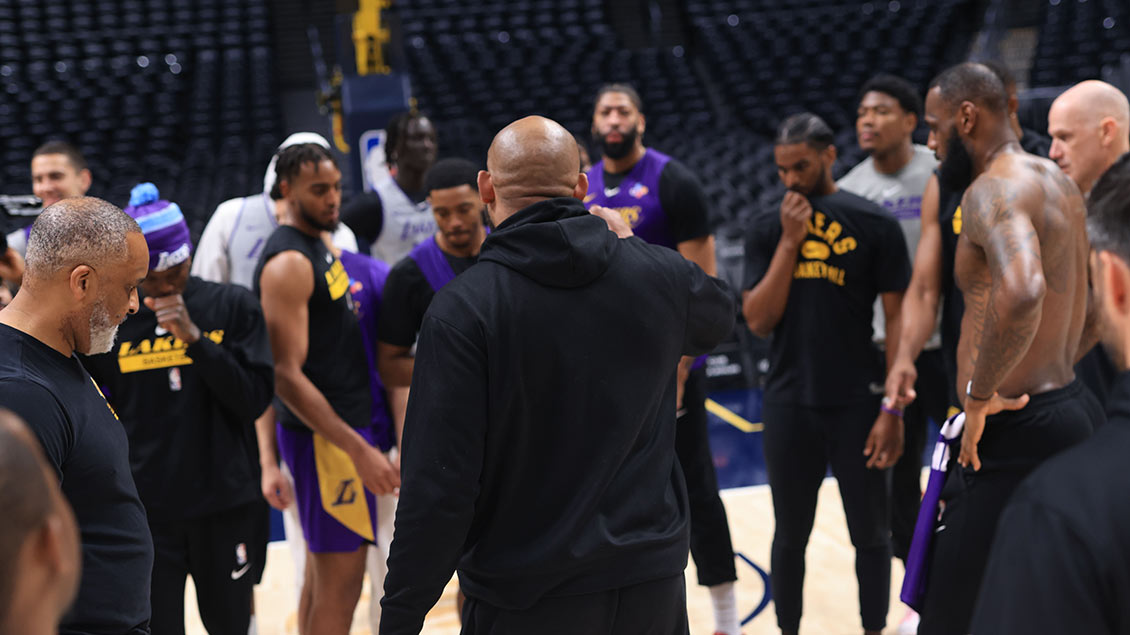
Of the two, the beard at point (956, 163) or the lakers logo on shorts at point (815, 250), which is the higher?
the beard at point (956, 163)

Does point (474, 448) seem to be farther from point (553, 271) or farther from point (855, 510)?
point (855, 510)

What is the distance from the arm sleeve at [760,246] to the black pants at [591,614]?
1980 millimetres

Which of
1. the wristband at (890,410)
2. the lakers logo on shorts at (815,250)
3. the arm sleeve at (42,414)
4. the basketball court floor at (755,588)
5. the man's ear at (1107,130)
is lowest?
the basketball court floor at (755,588)

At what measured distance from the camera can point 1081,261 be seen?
2947 mm

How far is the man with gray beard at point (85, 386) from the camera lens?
200cm

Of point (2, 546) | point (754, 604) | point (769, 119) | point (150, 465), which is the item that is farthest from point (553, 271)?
point (769, 119)

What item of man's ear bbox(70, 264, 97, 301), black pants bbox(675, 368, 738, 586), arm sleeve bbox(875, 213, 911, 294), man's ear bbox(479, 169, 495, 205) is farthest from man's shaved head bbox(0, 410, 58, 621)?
arm sleeve bbox(875, 213, 911, 294)

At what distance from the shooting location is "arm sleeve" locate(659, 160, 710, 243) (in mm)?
4031

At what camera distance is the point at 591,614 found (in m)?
2.13

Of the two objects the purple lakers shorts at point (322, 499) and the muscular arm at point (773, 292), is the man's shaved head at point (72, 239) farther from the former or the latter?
the muscular arm at point (773, 292)

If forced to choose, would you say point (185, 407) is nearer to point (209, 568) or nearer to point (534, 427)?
point (209, 568)

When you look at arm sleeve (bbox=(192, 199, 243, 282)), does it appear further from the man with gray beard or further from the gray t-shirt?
the gray t-shirt

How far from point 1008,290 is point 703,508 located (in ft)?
5.06

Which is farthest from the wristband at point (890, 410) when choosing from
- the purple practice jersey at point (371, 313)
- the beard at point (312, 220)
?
the beard at point (312, 220)
